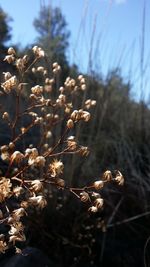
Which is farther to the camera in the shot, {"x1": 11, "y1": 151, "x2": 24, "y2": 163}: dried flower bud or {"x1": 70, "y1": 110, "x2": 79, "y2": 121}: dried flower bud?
{"x1": 70, "y1": 110, "x2": 79, "y2": 121}: dried flower bud

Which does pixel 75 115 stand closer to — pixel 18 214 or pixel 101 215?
pixel 18 214

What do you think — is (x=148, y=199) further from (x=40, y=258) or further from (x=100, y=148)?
(x=40, y=258)

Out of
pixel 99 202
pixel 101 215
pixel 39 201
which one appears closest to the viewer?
pixel 39 201

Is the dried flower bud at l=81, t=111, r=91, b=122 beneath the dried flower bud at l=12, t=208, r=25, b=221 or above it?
above

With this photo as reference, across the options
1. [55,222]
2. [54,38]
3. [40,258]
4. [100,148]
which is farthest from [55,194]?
[54,38]

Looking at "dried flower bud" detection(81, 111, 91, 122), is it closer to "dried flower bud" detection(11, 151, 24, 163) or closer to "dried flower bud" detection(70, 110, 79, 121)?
"dried flower bud" detection(70, 110, 79, 121)

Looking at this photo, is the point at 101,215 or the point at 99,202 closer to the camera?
the point at 99,202

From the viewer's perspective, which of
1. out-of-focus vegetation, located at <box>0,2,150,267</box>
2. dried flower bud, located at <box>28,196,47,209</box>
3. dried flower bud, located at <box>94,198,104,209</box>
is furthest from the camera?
out-of-focus vegetation, located at <box>0,2,150,267</box>

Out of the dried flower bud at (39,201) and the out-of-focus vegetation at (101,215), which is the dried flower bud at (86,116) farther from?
the out-of-focus vegetation at (101,215)

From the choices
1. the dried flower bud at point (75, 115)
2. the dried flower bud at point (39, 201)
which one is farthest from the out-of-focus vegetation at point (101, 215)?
the dried flower bud at point (39, 201)

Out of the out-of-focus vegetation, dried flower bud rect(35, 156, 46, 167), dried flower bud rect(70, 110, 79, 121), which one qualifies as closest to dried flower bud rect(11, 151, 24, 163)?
dried flower bud rect(35, 156, 46, 167)

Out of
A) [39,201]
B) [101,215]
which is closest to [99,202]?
[39,201]
